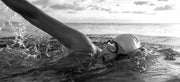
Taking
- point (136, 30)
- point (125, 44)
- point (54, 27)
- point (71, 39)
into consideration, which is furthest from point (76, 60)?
point (136, 30)

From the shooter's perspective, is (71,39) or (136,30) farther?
(136,30)

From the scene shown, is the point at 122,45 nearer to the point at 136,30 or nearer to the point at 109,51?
the point at 109,51

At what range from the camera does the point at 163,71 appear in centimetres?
495

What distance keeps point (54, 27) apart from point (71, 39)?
36 centimetres

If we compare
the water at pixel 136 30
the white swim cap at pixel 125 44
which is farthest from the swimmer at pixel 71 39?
the water at pixel 136 30

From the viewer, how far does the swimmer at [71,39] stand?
4391 mm

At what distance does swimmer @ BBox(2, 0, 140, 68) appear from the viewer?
4.39 m

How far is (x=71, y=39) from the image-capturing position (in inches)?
182

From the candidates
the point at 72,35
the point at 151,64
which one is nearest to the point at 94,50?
the point at 72,35

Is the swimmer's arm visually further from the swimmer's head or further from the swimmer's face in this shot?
the swimmer's head

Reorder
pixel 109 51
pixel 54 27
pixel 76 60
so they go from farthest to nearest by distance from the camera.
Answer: pixel 76 60 < pixel 109 51 < pixel 54 27

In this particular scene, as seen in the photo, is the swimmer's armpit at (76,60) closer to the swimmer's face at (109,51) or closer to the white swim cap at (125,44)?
the swimmer's face at (109,51)

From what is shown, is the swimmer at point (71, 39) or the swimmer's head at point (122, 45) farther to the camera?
the swimmer's head at point (122, 45)

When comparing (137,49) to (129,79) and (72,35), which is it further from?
(72,35)
